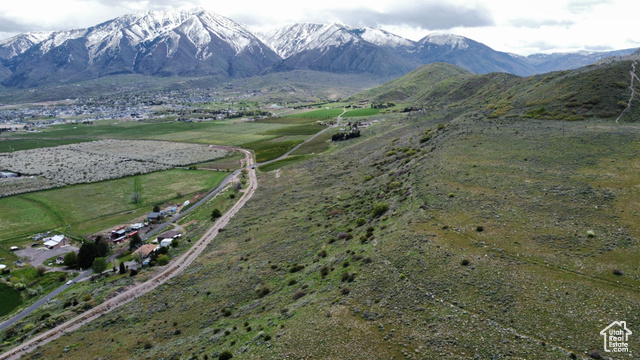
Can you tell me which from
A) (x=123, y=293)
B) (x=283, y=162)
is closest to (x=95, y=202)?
(x=283, y=162)

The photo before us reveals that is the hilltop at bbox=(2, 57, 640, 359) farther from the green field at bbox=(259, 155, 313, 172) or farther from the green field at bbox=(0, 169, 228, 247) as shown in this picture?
the green field at bbox=(259, 155, 313, 172)

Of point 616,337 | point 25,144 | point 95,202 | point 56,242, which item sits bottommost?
point 56,242

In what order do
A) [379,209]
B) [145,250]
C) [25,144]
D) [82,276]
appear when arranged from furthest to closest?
[25,144] → [145,250] → [82,276] → [379,209]

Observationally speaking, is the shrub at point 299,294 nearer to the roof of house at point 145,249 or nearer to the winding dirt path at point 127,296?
the winding dirt path at point 127,296

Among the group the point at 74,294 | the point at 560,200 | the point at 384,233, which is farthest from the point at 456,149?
the point at 74,294

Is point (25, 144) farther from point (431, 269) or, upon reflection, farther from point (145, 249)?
point (431, 269)

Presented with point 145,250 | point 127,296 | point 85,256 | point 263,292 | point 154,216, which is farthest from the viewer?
point 154,216
